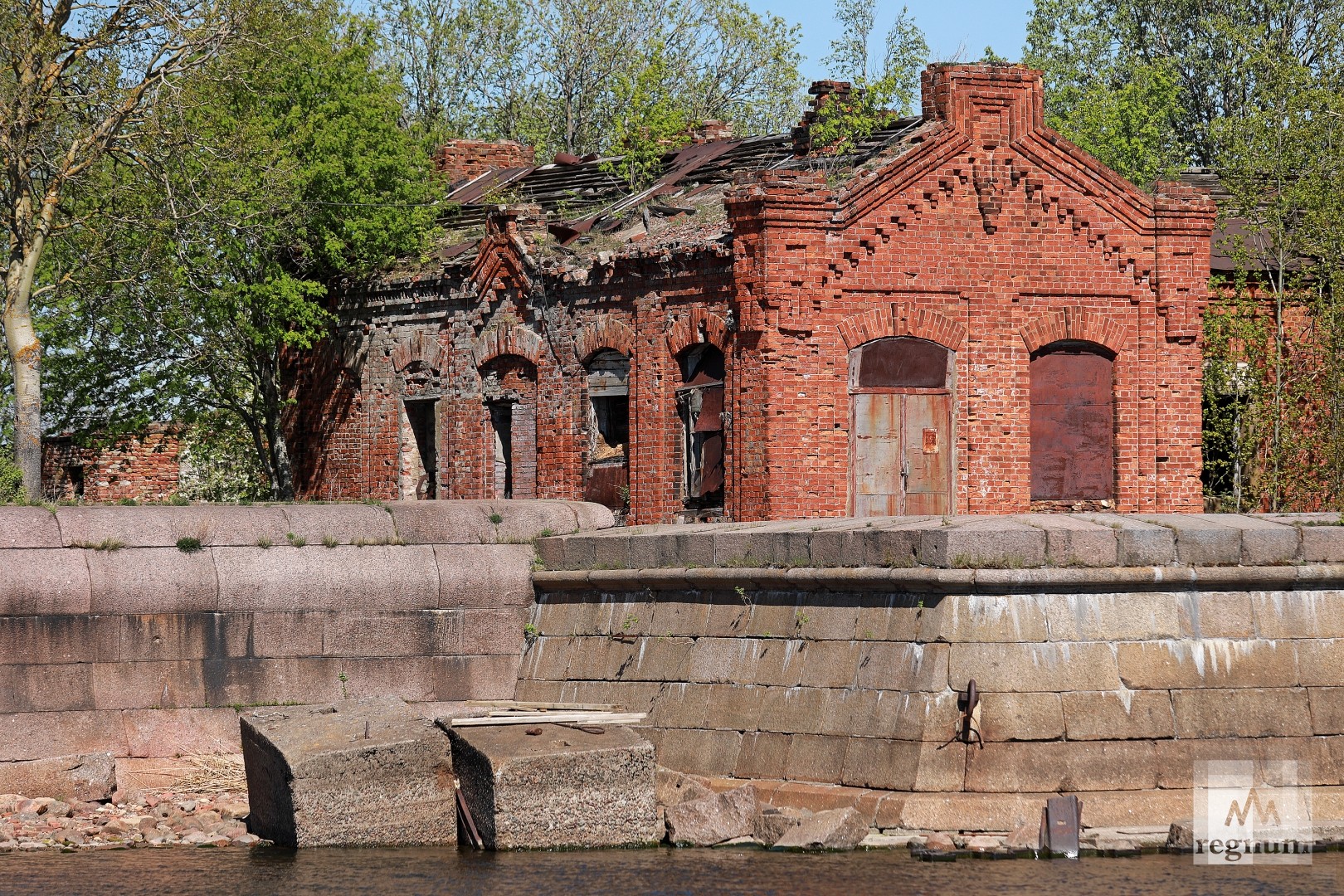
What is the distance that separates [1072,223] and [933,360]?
7.93 ft

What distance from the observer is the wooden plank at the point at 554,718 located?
13.3m

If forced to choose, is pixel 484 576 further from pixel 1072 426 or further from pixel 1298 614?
pixel 1072 426

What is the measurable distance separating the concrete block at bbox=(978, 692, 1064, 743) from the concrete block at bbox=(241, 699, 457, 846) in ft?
12.1

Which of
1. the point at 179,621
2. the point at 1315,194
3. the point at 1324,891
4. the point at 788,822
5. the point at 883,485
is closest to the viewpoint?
the point at 1324,891

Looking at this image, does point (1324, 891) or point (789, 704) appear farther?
point (789, 704)

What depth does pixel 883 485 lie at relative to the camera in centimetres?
2112

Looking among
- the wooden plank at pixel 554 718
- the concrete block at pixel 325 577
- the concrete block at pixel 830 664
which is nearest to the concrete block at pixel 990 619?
the concrete block at pixel 830 664

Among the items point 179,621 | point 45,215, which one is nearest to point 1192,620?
point 179,621

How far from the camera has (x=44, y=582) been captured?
1420cm

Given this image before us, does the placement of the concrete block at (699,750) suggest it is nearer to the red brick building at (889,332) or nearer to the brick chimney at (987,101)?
the red brick building at (889,332)

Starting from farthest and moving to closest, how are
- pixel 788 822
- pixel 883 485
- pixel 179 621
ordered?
pixel 883 485 < pixel 179 621 < pixel 788 822

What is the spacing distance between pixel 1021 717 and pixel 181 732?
22.2ft

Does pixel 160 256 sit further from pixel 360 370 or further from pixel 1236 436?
pixel 1236 436

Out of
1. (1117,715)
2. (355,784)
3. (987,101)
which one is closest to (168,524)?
(355,784)
